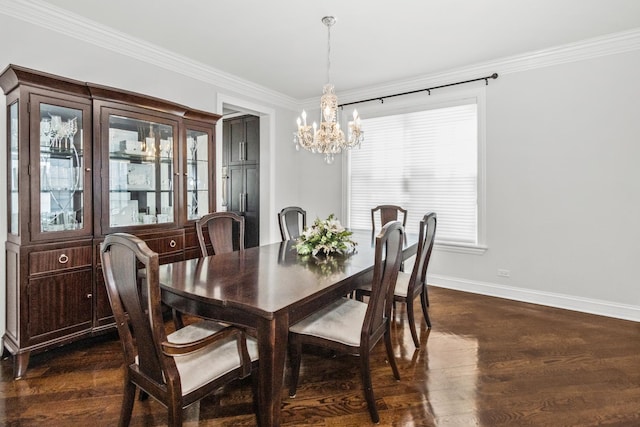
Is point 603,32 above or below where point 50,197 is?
above

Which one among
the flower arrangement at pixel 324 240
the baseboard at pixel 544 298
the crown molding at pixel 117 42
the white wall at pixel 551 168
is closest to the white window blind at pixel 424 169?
the white wall at pixel 551 168

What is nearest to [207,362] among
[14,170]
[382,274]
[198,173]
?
[382,274]

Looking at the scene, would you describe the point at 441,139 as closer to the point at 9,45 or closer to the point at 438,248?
the point at 438,248

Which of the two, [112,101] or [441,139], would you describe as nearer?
[112,101]

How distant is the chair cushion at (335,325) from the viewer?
1.87 meters

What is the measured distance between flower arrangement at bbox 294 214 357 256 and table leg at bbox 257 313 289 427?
106cm

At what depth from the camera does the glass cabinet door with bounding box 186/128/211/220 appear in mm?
3488

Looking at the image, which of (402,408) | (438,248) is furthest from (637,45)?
(402,408)

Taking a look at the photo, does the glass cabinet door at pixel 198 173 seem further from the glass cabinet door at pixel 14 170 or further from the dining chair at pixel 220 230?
the glass cabinet door at pixel 14 170

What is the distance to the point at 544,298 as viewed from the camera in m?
3.67

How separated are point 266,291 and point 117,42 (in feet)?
9.71

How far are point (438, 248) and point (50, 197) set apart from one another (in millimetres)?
3995

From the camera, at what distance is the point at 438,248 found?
4328mm

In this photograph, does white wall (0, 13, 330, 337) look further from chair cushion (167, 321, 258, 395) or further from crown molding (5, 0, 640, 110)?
chair cushion (167, 321, 258, 395)
